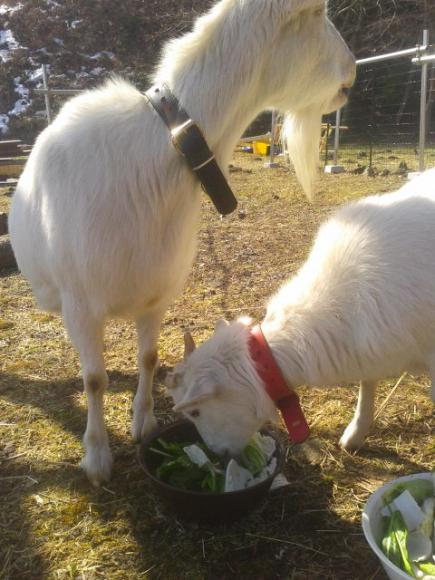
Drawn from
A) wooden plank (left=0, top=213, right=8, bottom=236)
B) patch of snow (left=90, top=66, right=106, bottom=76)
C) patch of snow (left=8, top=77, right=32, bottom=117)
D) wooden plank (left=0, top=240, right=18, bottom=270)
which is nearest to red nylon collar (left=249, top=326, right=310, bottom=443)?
wooden plank (left=0, top=240, right=18, bottom=270)

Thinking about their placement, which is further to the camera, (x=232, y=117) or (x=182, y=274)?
(x=182, y=274)

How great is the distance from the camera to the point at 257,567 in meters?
2.04

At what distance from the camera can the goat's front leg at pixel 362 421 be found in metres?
2.69

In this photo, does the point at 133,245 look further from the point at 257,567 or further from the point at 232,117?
the point at 257,567

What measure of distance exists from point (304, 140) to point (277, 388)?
1.14 metres

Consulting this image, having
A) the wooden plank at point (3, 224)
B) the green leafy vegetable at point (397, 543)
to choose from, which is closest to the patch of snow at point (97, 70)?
the wooden plank at point (3, 224)

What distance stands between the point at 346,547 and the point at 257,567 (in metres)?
0.35

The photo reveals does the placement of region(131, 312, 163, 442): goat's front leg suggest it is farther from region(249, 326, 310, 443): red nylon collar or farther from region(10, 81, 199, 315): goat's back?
region(249, 326, 310, 443): red nylon collar

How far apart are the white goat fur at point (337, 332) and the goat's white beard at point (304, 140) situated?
0.51 meters

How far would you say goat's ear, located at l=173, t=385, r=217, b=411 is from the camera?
202cm

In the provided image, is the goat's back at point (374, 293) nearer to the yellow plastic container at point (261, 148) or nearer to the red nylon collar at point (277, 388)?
the red nylon collar at point (277, 388)

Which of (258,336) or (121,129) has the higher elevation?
(121,129)

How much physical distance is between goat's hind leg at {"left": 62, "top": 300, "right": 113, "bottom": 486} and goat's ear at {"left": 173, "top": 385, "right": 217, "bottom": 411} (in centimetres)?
57

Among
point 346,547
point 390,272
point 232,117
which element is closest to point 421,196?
point 390,272
